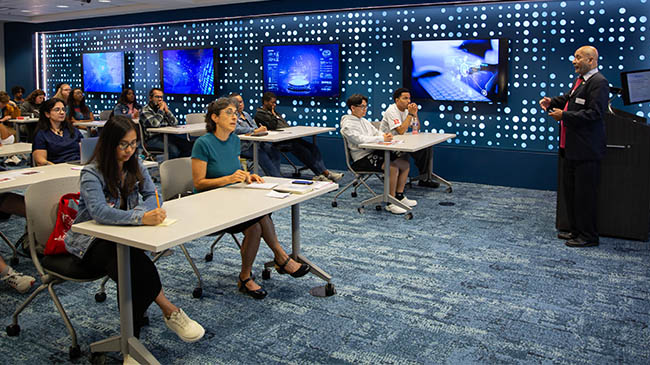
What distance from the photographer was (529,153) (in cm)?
792

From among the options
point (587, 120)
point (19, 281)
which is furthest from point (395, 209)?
point (19, 281)

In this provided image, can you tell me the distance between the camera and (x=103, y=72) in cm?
1226

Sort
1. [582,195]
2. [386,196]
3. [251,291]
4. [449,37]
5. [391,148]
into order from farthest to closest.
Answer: [449,37] → [386,196] → [391,148] → [582,195] → [251,291]

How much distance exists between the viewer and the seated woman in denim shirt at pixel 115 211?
9.84ft

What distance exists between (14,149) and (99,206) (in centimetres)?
323

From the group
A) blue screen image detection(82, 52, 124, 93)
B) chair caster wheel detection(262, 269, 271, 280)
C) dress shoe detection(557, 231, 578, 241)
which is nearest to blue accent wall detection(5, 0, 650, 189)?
blue screen image detection(82, 52, 124, 93)

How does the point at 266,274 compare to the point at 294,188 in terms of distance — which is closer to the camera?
the point at 294,188

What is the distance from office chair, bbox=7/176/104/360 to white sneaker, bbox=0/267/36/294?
585 millimetres

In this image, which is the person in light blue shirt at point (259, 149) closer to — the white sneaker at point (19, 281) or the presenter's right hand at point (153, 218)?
the white sneaker at point (19, 281)

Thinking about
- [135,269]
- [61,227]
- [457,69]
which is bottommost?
[135,269]

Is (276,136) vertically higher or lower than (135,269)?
higher

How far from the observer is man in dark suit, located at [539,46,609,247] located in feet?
16.3

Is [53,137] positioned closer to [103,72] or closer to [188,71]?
[188,71]

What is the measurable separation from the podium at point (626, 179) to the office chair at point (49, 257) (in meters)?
4.42
